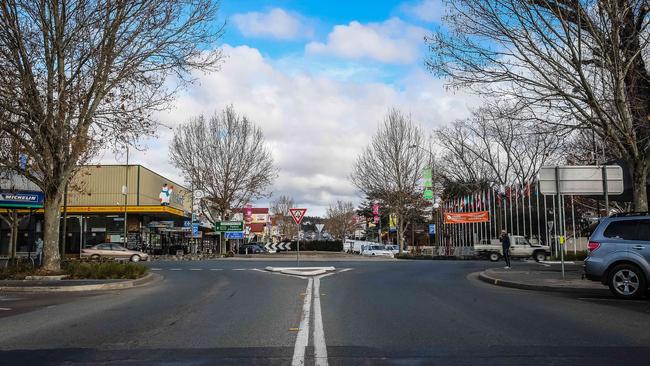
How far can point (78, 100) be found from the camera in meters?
18.9

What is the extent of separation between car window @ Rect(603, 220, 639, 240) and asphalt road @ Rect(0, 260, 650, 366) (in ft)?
4.80

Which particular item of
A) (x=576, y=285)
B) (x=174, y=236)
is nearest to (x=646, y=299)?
(x=576, y=285)

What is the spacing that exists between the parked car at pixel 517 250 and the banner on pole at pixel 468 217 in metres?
4.76

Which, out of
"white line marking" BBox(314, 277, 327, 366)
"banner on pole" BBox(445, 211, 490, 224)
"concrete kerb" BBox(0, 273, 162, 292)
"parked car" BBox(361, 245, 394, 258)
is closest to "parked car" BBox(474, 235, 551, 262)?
"banner on pole" BBox(445, 211, 490, 224)

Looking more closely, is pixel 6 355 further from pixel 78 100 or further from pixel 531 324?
pixel 78 100

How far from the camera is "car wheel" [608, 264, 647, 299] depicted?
12562 millimetres

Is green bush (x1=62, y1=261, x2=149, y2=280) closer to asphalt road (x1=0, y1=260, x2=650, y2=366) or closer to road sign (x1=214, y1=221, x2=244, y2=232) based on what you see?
asphalt road (x1=0, y1=260, x2=650, y2=366)

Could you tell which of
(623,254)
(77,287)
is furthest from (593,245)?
(77,287)

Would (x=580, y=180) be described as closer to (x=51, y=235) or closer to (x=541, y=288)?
(x=541, y=288)

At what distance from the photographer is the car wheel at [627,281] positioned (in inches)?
495

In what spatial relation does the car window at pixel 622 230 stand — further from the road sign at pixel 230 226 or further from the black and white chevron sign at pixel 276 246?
the black and white chevron sign at pixel 276 246

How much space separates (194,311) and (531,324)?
6.08 meters

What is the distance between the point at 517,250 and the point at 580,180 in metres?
22.1

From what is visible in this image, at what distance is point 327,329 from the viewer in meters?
8.69
